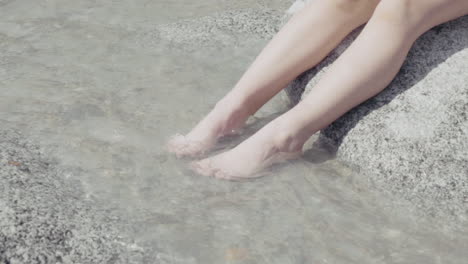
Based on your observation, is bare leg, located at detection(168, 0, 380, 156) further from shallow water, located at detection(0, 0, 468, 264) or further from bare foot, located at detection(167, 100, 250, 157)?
shallow water, located at detection(0, 0, 468, 264)

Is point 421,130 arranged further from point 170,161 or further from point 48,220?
point 48,220

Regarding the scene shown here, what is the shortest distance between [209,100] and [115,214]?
120 cm

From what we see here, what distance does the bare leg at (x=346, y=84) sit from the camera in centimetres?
310

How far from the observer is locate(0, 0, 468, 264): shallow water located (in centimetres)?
267

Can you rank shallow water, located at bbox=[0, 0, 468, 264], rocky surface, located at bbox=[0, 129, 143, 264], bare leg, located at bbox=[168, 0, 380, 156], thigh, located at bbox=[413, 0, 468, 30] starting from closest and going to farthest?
rocky surface, located at bbox=[0, 129, 143, 264]
shallow water, located at bbox=[0, 0, 468, 264]
thigh, located at bbox=[413, 0, 468, 30]
bare leg, located at bbox=[168, 0, 380, 156]

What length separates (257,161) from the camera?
312 centimetres

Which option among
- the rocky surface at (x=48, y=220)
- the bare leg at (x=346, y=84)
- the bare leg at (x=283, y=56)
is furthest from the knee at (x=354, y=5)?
the rocky surface at (x=48, y=220)

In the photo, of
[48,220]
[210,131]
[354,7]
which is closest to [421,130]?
[354,7]

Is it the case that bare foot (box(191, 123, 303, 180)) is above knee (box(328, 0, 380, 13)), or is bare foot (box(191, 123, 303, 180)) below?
below

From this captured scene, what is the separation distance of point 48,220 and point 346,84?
1404 millimetres

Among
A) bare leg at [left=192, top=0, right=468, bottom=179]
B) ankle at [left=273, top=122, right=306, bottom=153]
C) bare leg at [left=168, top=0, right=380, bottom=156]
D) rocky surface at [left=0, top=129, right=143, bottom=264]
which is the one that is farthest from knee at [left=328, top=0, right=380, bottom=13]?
rocky surface at [left=0, top=129, right=143, bottom=264]

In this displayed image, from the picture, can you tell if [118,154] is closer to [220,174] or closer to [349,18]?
[220,174]

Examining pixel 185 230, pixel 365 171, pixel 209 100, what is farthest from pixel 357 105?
pixel 185 230

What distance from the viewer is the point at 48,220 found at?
2.63m
